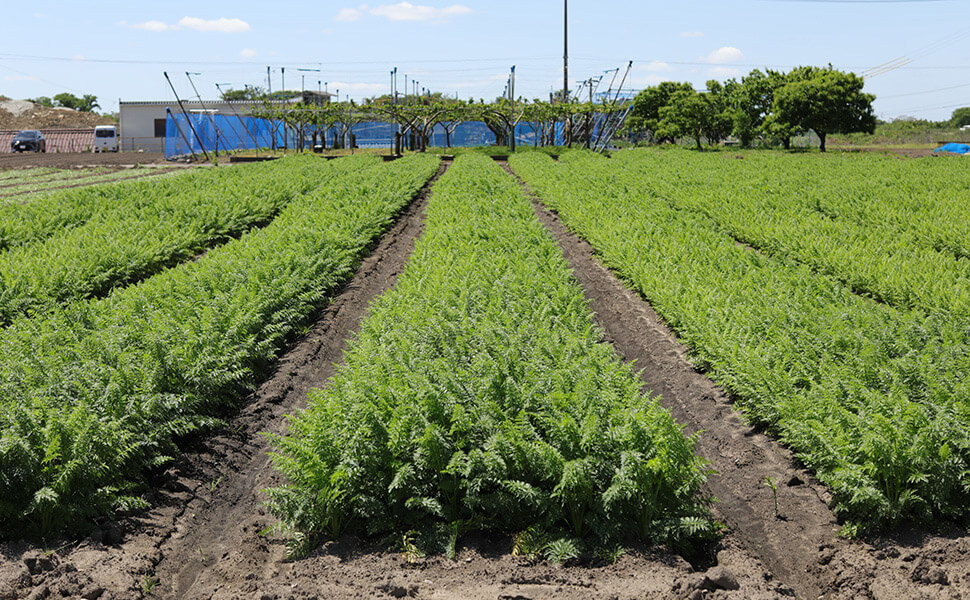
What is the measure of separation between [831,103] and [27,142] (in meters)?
66.2

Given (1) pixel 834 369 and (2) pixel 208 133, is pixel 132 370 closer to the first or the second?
(1) pixel 834 369

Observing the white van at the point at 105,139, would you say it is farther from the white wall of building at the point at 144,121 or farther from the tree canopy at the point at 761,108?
the tree canopy at the point at 761,108

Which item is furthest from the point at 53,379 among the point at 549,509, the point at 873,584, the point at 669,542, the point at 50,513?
the point at 873,584

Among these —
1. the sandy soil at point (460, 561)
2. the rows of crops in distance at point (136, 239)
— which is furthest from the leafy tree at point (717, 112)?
the sandy soil at point (460, 561)

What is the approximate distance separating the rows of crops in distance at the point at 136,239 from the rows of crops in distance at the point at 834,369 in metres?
8.67

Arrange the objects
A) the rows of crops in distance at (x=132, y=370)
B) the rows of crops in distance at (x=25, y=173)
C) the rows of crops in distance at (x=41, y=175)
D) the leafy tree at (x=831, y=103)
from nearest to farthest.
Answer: the rows of crops in distance at (x=132, y=370), the rows of crops in distance at (x=41, y=175), the rows of crops in distance at (x=25, y=173), the leafy tree at (x=831, y=103)

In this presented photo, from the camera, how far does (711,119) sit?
65875 millimetres

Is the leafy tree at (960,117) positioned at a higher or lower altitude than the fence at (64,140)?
higher

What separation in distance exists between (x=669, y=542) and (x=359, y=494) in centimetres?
221

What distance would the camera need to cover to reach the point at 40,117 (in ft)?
308

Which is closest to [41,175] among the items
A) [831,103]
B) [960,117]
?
[831,103]

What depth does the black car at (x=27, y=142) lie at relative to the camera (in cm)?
6012

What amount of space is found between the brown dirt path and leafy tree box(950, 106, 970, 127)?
435 feet

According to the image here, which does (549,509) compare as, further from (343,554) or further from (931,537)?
(931,537)
